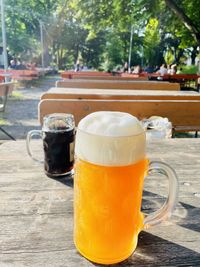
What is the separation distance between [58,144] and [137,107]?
6.32ft

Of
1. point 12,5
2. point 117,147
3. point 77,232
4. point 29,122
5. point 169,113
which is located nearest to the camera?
point 117,147

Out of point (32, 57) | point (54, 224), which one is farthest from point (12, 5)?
point (54, 224)

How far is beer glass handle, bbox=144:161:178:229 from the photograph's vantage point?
0.62 metres

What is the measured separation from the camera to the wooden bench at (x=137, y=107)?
2.79 metres

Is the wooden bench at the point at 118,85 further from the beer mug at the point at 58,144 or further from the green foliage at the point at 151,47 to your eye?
the green foliage at the point at 151,47

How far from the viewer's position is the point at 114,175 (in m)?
0.57

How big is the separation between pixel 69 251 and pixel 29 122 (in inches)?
227

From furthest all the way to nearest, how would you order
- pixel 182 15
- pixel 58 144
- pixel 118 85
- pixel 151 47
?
pixel 151 47 < pixel 182 15 < pixel 118 85 < pixel 58 144

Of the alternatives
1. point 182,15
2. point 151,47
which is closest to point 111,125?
point 182,15

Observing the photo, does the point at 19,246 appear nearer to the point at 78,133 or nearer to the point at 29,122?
the point at 78,133

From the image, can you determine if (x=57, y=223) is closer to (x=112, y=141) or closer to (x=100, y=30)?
(x=112, y=141)

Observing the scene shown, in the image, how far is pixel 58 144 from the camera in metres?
1.05

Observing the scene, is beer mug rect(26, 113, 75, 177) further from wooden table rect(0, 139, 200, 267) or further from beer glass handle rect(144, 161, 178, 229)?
beer glass handle rect(144, 161, 178, 229)

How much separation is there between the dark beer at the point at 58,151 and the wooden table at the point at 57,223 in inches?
1.7
